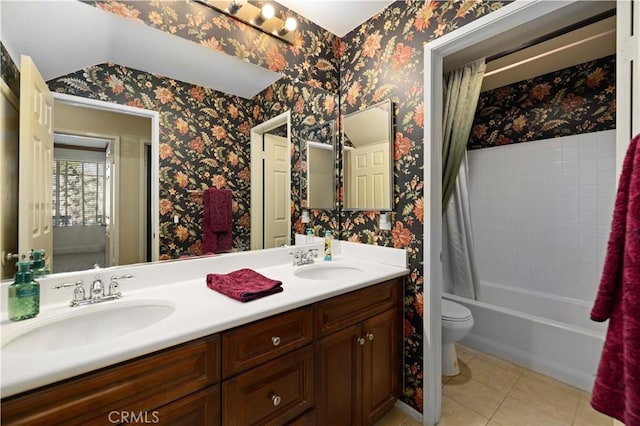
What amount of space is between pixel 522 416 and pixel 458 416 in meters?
0.36

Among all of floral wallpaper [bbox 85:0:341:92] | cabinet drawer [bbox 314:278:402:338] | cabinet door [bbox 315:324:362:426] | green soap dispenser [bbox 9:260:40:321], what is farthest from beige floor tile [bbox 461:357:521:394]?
green soap dispenser [bbox 9:260:40:321]

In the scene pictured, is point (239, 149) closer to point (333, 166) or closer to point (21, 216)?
point (333, 166)

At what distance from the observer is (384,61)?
1.78 m

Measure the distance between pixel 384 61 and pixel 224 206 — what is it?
1.35 meters

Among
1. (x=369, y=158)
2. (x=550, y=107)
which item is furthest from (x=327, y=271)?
(x=550, y=107)

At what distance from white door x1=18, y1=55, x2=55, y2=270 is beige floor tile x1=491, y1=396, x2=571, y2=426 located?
2359 millimetres

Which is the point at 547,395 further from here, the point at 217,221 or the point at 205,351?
the point at 217,221

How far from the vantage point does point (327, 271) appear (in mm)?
1764

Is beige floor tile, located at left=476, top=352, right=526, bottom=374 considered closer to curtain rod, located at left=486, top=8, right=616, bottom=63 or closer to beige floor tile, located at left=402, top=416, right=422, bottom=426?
beige floor tile, located at left=402, top=416, right=422, bottom=426

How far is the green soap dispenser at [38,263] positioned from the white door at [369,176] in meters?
1.59

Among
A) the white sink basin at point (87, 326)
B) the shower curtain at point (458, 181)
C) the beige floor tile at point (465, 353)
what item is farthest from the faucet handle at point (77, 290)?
the beige floor tile at point (465, 353)

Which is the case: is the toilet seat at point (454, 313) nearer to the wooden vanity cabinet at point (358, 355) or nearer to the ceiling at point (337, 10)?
the wooden vanity cabinet at point (358, 355)

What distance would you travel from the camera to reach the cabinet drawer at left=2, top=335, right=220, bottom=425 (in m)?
0.62

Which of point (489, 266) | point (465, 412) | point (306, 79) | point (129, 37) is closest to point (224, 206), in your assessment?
point (129, 37)
